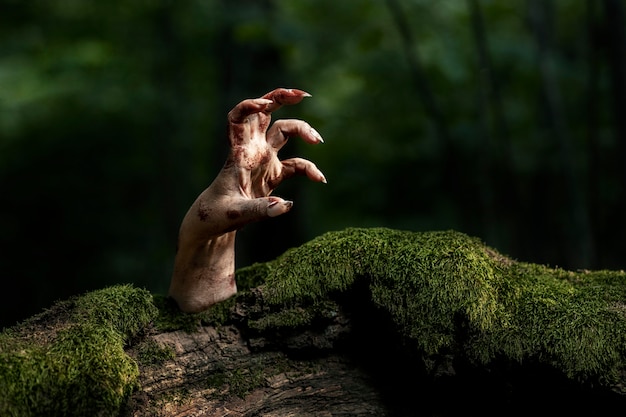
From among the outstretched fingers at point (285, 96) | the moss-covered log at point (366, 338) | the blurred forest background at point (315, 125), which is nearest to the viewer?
the moss-covered log at point (366, 338)

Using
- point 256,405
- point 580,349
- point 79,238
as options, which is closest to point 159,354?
point 256,405

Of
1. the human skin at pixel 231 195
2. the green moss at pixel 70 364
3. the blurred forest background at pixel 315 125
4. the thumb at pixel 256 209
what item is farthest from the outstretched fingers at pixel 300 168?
the blurred forest background at pixel 315 125

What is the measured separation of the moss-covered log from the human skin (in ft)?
0.40

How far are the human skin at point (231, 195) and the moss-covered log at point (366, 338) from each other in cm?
12

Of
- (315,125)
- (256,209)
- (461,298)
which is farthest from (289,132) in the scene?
(315,125)

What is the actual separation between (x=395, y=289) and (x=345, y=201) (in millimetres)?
8446

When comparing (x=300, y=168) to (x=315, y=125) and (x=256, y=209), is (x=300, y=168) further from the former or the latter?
(x=315, y=125)

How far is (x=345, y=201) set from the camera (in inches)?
435

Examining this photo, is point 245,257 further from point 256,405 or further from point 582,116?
point 582,116

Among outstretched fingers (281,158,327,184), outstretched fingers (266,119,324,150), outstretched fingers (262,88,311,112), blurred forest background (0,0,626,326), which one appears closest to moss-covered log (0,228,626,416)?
outstretched fingers (281,158,327,184)

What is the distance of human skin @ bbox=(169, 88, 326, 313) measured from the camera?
2570 mm

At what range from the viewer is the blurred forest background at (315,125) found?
25.0 feet

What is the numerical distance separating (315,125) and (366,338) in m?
5.31

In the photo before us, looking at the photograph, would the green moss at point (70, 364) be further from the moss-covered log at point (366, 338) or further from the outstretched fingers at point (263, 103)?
the outstretched fingers at point (263, 103)
